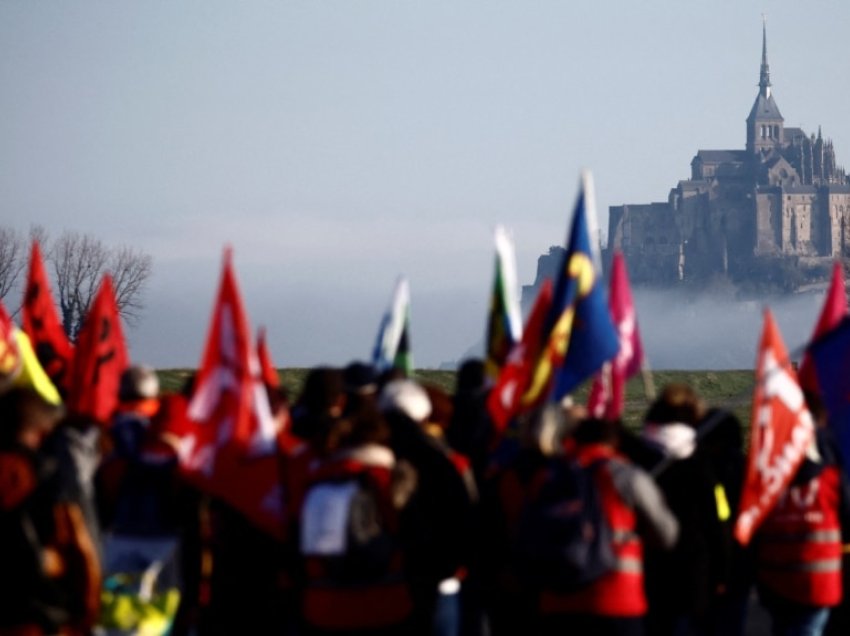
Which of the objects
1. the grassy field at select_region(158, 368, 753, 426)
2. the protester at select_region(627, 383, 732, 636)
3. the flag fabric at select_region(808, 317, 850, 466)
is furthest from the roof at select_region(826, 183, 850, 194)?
the protester at select_region(627, 383, 732, 636)

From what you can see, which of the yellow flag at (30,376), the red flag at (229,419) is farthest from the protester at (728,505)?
the yellow flag at (30,376)

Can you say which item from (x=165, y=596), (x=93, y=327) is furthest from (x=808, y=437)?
(x=93, y=327)

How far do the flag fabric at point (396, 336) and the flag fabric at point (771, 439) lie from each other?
349cm

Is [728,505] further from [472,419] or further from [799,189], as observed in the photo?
[799,189]

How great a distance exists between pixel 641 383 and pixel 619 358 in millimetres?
27173

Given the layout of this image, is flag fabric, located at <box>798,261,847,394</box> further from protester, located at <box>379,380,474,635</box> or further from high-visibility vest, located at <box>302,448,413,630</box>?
high-visibility vest, located at <box>302,448,413,630</box>

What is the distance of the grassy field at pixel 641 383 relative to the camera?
31.3 meters

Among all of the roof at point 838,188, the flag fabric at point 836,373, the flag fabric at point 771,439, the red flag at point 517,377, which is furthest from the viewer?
the roof at point 838,188

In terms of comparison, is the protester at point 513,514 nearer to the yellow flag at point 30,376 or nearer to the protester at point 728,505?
the protester at point 728,505

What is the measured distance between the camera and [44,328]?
14.7 metres

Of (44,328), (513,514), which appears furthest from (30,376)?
(513,514)

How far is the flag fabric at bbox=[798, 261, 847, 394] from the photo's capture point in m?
10.3

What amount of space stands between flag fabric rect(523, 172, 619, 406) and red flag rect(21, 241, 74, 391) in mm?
5603

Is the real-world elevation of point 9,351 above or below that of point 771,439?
above
